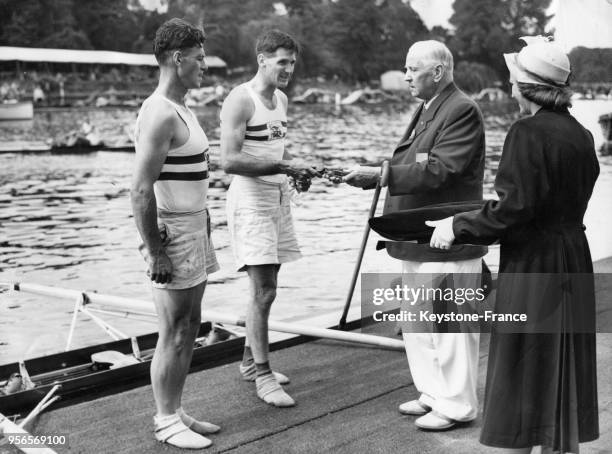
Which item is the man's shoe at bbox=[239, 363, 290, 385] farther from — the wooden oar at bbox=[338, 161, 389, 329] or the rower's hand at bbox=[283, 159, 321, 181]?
the rower's hand at bbox=[283, 159, 321, 181]

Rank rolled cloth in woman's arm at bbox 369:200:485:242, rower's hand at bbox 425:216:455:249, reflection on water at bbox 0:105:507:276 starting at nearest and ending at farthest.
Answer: rower's hand at bbox 425:216:455:249, rolled cloth in woman's arm at bbox 369:200:485:242, reflection on water at bbox 0:105:507:276

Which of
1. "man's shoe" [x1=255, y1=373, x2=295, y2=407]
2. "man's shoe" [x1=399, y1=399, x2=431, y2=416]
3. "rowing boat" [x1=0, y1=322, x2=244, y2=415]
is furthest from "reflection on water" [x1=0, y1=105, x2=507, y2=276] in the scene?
"man's shoe" [x1=399, y1=399, x2=431, y2=416]

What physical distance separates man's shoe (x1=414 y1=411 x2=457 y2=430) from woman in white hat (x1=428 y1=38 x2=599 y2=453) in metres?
0.70

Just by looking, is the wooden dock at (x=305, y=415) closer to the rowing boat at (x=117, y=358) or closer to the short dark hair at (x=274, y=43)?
the rowing boat at (x=117, y=358)

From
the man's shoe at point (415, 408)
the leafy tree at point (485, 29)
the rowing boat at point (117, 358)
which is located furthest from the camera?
the leafy tree at point (485, 29)

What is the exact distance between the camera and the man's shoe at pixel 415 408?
125 inches

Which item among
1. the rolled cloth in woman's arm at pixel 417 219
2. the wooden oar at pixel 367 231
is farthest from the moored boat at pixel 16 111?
the rolled cloth in woman's arm at pixel 417 219

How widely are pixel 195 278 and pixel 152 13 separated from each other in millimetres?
33170

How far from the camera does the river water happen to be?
26.9ft

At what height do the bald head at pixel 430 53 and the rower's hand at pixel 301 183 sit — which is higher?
the bald head at pixel 430 53

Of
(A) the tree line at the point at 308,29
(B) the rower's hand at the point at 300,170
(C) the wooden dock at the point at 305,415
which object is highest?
(A) the tree line at the point at 308,29

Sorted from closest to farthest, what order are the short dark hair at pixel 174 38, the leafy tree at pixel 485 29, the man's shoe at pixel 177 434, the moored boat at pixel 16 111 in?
the short dark hair at pixel 174 38, the man's shoe at pixel 177 434, the leafy tree at pixel 485 29, the moored boat at pixel 16 111

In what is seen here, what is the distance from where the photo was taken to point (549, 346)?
7.44 feet

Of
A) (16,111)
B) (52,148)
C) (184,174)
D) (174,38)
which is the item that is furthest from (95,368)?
(16,111)
